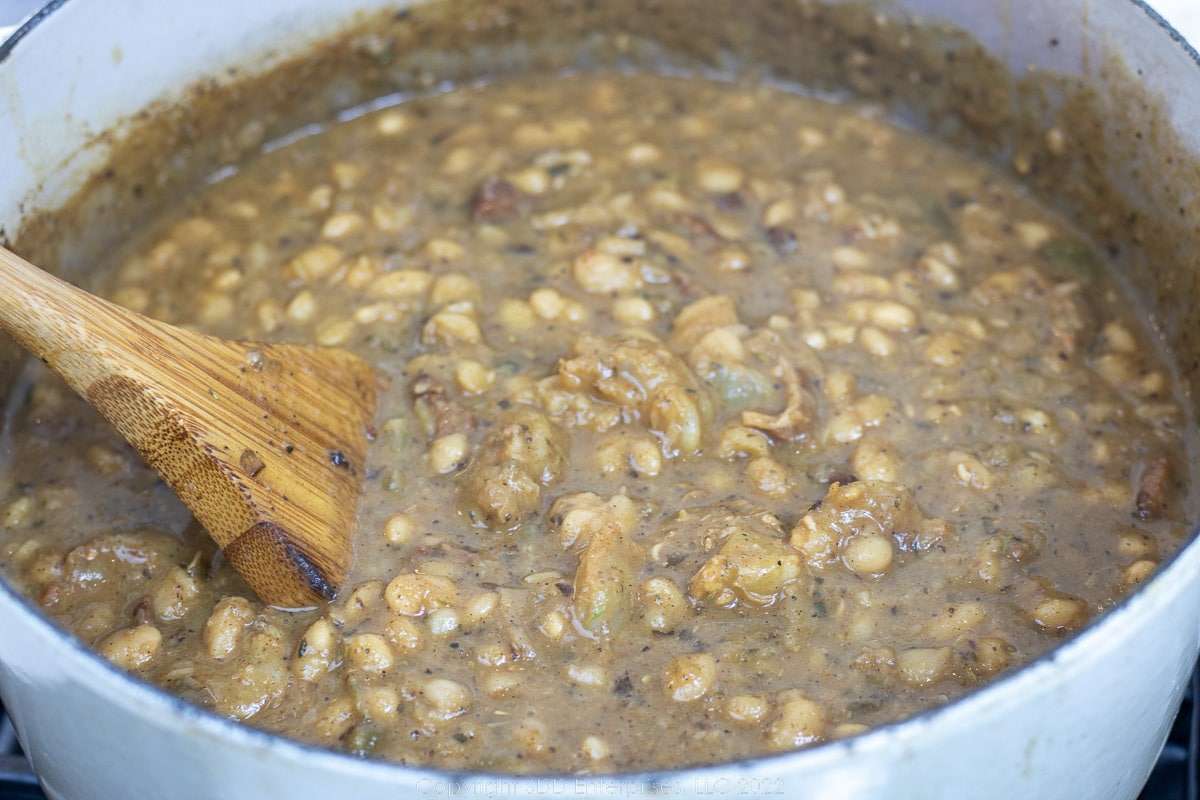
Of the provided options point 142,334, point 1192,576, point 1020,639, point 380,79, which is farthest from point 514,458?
point 380,79

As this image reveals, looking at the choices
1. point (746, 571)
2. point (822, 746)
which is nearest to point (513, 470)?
point (746, 571)

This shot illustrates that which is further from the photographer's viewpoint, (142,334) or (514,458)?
(514,458)

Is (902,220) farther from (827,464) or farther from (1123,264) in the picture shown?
(827,464)

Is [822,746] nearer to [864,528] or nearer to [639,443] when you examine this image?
[864,528]

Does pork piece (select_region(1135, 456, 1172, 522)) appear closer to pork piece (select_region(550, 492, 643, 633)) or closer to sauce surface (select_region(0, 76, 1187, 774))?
sauce surface (select_region(0, 76, 1187, 774))

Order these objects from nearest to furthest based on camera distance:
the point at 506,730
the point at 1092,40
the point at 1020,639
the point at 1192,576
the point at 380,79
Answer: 1. the point at 1192,576
2. the point at 506,730
3. the point at 1020,639
4. the point at 1092,40
5. the point at 380,79

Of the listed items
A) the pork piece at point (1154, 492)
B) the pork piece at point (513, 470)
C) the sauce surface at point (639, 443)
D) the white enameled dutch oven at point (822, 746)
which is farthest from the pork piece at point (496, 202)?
the pork piece at point (1154, 492)

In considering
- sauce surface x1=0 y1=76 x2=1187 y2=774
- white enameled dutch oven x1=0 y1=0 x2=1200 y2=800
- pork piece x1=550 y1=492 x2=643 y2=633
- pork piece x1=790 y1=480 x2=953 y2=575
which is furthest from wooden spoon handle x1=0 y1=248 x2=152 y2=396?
pork piece x1=790 y1=480 x2=953 y2=575
